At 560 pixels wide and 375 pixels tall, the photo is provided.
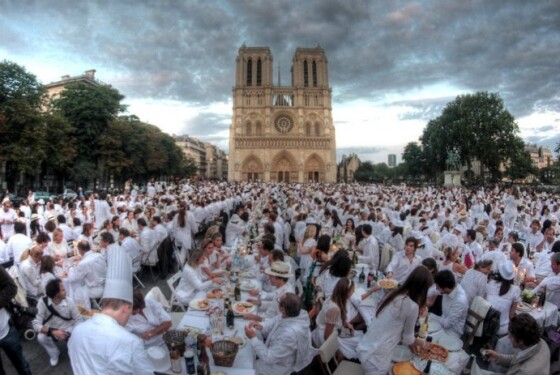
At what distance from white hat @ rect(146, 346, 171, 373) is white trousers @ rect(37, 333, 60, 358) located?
2436 mm

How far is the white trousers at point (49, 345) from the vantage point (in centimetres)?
475

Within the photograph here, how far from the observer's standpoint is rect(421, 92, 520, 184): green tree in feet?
141

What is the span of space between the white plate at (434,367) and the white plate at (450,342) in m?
0.41

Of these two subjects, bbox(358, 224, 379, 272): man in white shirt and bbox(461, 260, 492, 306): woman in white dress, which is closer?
bbox(461, 260, 492, 306): woman in white dress

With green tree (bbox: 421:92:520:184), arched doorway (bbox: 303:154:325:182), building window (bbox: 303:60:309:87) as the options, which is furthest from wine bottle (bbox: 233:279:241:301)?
building window (bbox: 303:60:309:87)

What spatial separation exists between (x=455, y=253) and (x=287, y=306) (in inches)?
174

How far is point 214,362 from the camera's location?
11.0ft

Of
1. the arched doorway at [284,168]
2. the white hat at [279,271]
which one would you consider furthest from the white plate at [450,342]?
the arched doorway at [284,168]

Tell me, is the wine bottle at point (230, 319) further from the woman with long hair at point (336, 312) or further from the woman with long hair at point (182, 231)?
the woman with long hair at point (182, 231)

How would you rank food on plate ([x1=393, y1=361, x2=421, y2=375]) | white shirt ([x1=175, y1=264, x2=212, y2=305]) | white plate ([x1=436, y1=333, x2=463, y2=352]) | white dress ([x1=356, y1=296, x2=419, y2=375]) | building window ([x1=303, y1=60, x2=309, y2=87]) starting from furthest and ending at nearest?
building window ([x1=303, y1=60, x2=309, y2=87]), white shirt ([x1=175, y1=264, x2=212, y2=305]), white plate ([x1=436, y1=333, x2=463, y2=352]), white dress ([x1=356, y1=296, x2=419, y2=375]), food on plate ([x1=393, y1=361, x2=421, y2=375])

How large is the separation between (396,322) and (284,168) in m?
66.1

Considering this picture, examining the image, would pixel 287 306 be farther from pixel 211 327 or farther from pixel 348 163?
pixel 348 163

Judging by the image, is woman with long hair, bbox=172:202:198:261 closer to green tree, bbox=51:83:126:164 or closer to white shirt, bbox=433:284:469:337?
white shirt, bbox=433:284:469:337

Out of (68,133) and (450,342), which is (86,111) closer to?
(68,133)
